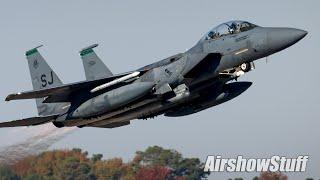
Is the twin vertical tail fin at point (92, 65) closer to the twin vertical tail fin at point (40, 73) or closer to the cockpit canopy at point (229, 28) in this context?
the twin vertical tail fin at point (40, 73)

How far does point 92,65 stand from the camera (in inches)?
1299

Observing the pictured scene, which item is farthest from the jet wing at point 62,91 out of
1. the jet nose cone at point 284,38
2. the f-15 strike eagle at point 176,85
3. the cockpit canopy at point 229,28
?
the jet nose cone at point 284,38

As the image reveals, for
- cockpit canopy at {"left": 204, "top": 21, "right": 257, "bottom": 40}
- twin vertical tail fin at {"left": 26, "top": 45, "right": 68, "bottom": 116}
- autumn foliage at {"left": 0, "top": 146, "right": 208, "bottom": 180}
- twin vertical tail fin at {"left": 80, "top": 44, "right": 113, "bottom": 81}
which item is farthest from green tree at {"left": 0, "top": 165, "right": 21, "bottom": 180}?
cockpit canopy at {"left": 204, "top": 21, "right": 257, "bottom": 40}

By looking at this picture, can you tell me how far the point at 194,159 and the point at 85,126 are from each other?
48006 millimetres

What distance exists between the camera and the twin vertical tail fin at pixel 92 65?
32750 millimetres

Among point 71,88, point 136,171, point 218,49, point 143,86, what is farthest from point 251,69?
point 136,171

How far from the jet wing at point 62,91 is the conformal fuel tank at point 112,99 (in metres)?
0.70

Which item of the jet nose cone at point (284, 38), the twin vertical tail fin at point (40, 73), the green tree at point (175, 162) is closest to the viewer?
the jet nose cone at point (284, 38)

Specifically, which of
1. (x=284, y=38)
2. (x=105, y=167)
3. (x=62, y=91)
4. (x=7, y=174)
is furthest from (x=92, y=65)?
(x=105, y=167)

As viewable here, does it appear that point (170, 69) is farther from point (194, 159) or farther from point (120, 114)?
point (194, 159)

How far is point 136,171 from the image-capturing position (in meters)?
74.8

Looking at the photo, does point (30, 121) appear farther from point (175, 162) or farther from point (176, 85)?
point (175, 162)

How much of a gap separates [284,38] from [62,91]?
887 cm

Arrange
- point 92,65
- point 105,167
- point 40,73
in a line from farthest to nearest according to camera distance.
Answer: point 105,167 < point 40,73 < point 92,65
